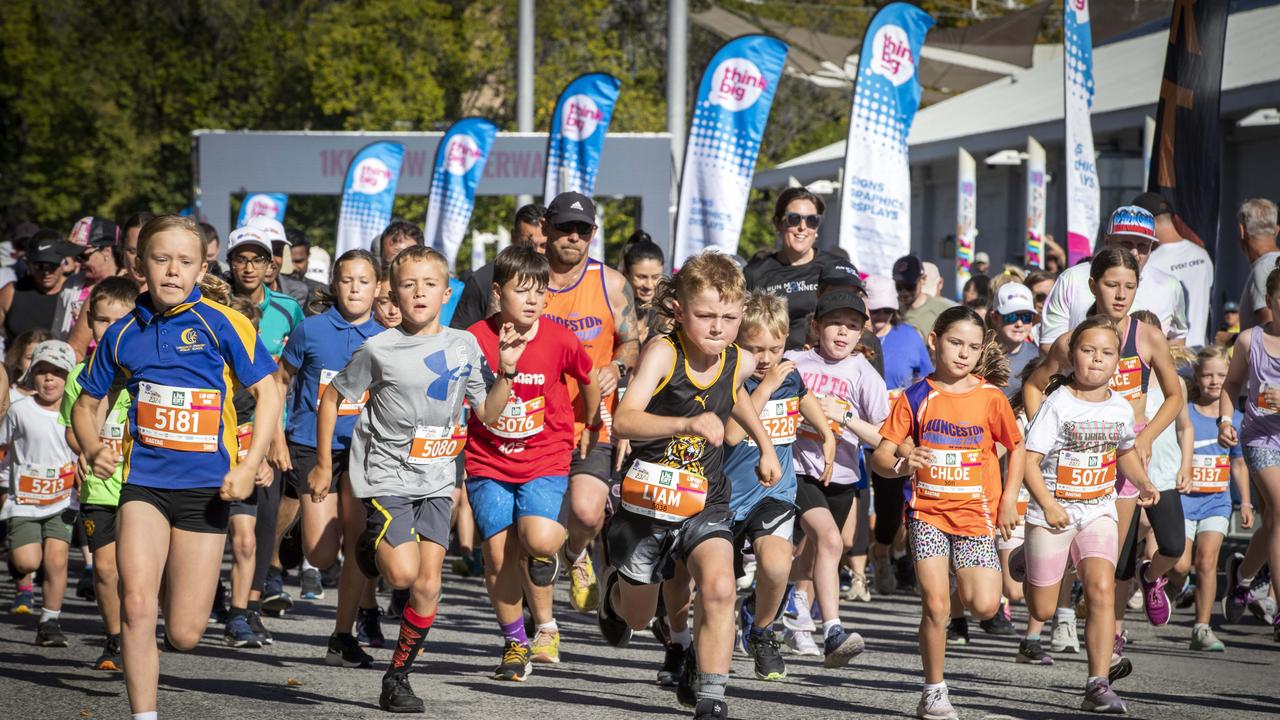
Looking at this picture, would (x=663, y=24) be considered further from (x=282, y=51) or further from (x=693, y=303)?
(x=693, y=303)

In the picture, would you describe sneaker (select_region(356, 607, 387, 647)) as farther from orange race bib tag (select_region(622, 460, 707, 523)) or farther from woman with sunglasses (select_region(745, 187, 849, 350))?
woman with sunglasses (select_region(745, 187, 849, 350))

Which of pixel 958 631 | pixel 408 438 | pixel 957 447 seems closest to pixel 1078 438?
pixel 957 447

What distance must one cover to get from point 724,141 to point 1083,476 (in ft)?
26.0

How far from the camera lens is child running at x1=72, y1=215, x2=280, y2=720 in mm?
6238

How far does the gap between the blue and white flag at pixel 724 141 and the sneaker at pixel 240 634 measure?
694 cm

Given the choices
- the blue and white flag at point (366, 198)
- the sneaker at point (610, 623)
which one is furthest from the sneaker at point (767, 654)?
the blue and white flag at point (366, 198)

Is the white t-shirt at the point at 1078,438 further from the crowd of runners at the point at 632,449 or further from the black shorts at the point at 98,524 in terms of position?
the black shorts at the point at 98,524

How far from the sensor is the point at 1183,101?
11.4m

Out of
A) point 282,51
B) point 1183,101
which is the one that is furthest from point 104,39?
point 1183,101

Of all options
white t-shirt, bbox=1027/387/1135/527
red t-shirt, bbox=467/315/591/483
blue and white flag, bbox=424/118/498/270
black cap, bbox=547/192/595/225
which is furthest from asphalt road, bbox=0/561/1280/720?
blue and white flag, bbox=424/118/498/270

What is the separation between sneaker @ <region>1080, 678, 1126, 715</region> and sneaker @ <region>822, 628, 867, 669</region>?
1.11 meters

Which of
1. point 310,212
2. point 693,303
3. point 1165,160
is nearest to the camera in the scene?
point 693,303

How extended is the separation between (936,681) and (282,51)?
44273 millimetres

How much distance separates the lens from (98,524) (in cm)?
695
